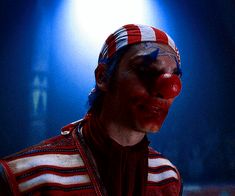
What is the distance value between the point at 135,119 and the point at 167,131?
1.76m

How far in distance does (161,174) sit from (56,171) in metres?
0.45

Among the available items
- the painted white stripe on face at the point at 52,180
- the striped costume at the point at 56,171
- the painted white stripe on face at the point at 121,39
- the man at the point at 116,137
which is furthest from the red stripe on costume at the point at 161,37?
the painted white stripe on face at the point at 52,180

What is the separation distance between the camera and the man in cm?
111

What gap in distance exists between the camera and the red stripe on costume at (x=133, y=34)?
4.14 feet

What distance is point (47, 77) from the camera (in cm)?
274

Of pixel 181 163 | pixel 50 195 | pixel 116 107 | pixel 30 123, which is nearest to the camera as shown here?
pixel 50 195

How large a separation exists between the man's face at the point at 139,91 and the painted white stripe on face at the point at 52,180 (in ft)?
0.77

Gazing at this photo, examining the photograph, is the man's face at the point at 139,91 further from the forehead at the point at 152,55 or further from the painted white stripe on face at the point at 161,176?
the painted white stripe on face at the point at 161,176

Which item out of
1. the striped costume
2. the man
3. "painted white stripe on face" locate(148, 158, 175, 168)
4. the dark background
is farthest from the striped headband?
the dark background

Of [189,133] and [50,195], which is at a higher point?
[50,195]

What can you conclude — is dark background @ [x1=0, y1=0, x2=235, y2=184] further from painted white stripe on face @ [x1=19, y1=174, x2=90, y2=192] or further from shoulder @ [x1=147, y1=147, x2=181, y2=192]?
painted white stripe on face @ [x1=19, y1=174, x2=90, y2=192]

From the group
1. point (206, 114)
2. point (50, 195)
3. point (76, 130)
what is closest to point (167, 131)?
point (206, 114)

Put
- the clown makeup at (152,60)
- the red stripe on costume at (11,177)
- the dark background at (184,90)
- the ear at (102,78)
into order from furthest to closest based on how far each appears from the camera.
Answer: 1. the dark background at (184,90)
2. the ear at (102,78)
3. the clown makeup at (152,60)
4. the red stripe on costume at (11,177)

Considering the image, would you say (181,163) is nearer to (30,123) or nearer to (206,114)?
(206,114)
